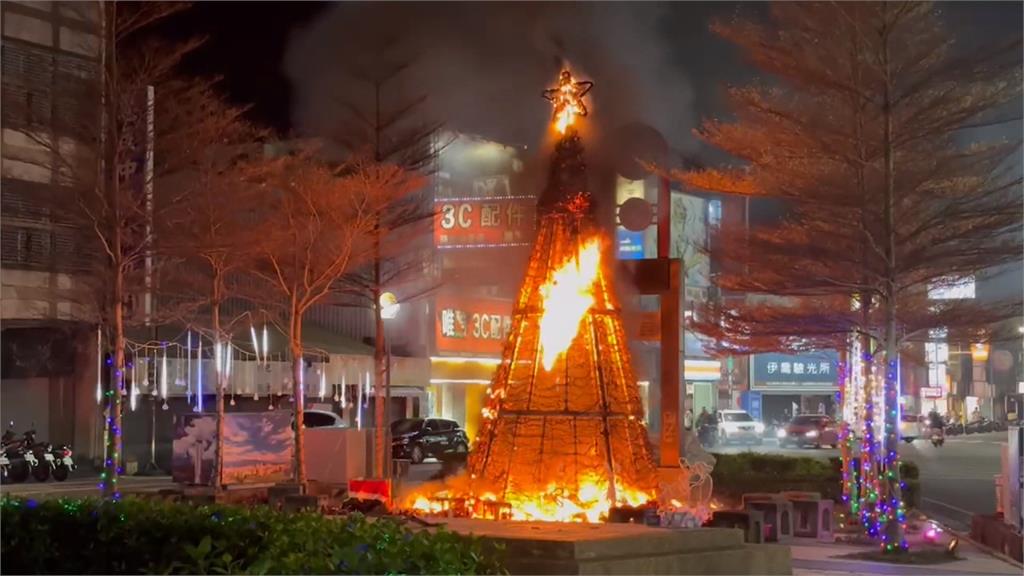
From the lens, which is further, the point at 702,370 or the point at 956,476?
the point at 702,370

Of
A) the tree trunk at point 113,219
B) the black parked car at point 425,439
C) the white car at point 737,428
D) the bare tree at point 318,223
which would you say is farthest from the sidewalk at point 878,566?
the white car at point 737,428

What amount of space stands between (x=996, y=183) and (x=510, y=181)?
13161mm

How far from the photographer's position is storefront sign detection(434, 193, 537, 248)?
90.2ft

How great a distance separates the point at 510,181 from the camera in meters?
28.1

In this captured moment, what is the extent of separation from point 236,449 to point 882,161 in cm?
1189

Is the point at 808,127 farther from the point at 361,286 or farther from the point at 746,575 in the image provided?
the point at 361,286

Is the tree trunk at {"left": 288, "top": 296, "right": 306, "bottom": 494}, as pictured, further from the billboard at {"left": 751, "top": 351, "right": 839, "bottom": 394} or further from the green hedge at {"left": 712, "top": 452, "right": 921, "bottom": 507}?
the billboard at {"left": 751, "top": 351, "right": 839, "bottom": 394}

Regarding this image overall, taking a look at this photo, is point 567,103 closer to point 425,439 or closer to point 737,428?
point 425,439

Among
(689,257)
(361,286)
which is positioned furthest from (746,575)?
(689,257)

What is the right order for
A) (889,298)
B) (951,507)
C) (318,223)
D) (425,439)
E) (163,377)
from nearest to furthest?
(889,298) → (318,223) → (951,507) → (163,377) → (425,439)

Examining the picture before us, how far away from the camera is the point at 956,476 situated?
30547 millimetres

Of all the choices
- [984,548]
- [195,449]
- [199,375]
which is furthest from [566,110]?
[199,375]

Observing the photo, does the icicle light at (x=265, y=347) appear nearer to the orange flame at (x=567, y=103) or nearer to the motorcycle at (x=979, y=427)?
the orange flame at (x=567, y=103)

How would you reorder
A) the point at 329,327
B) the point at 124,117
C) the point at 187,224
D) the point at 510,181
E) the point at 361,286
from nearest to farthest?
1. the point at 124,117
2. the point at 187,224
3. the point at 361,286
4. the point at 510,181
5. the point at 329,327
